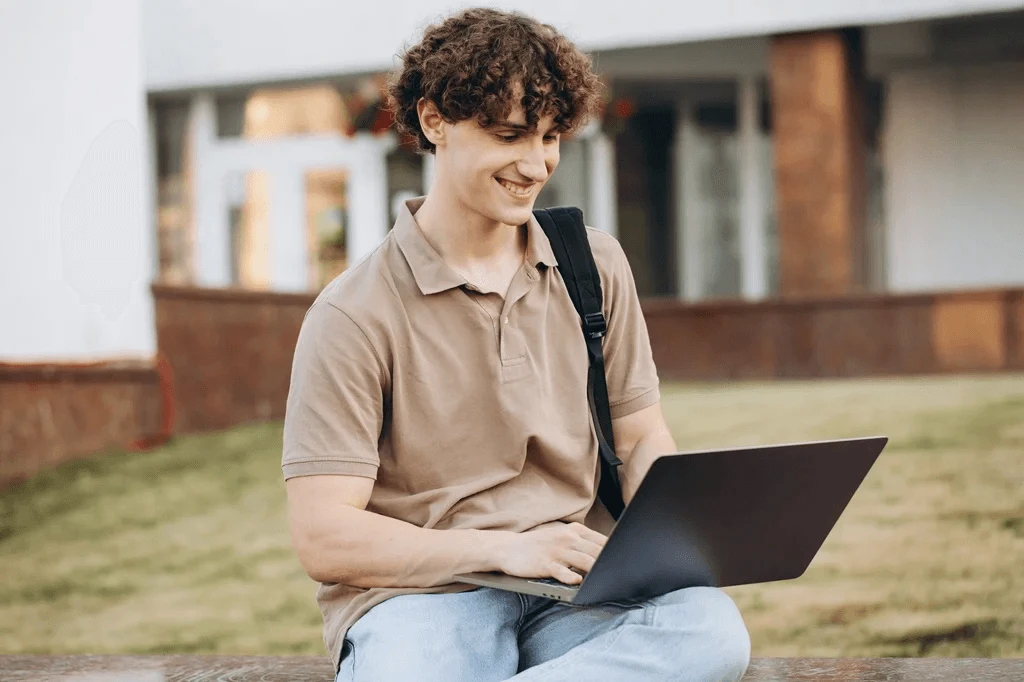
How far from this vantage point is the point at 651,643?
7.45 ft

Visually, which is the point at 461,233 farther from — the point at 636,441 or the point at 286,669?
the point at 286,669

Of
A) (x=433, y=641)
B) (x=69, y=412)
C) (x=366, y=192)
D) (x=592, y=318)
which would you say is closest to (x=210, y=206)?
(x=366, y=192)

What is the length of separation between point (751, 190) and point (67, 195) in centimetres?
710

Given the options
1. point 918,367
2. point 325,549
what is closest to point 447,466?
point 325,549

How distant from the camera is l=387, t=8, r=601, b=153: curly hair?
7.73 feet

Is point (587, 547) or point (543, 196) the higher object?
point (587, 547)

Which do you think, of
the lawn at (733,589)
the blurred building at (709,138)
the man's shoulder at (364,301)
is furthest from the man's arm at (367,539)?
the blurred building at (709,138)

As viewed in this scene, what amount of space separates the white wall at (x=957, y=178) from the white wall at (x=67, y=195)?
7254mm

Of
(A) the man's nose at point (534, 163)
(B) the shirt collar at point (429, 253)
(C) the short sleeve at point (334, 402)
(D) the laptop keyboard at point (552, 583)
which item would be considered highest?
(A) the man's nose at point (534, 163)

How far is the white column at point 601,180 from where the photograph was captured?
46.4ft

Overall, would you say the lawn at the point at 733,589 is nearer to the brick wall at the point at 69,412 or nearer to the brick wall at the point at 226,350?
the brick wall at the point at 69,412

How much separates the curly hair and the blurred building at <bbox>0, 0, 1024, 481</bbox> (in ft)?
18.9

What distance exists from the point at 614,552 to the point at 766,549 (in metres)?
0.34

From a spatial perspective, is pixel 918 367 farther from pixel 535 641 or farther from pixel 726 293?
pixel 535 641
